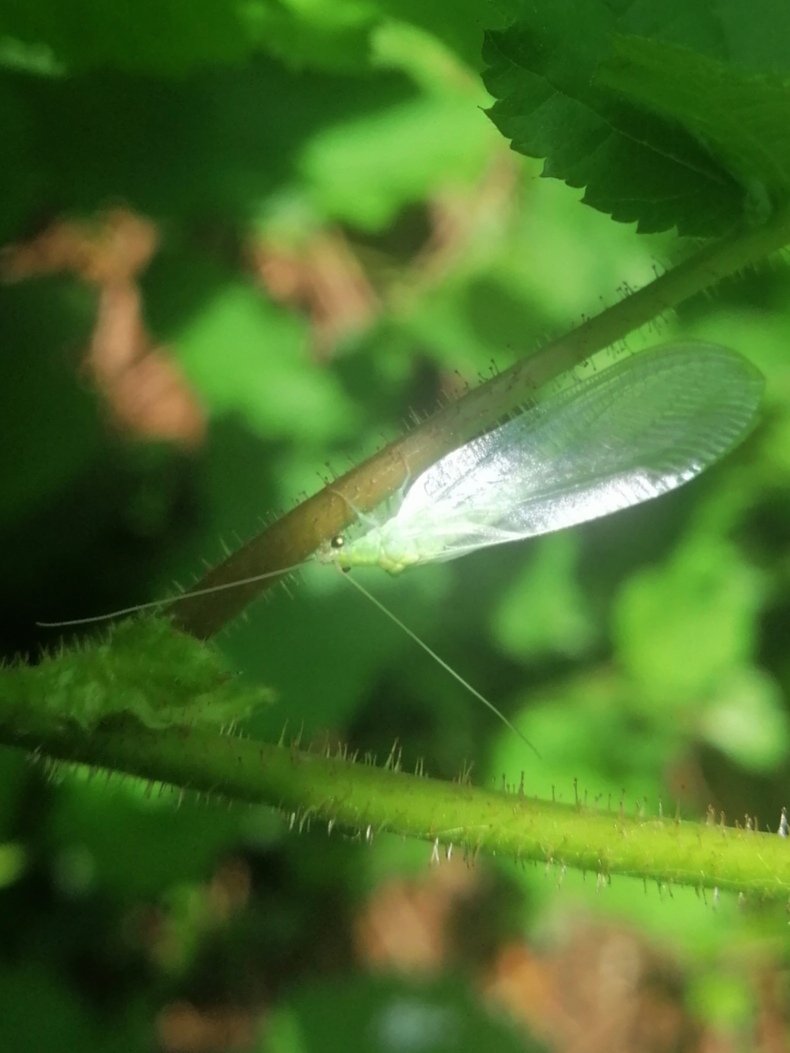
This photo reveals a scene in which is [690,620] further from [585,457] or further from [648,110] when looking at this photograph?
[648,110]

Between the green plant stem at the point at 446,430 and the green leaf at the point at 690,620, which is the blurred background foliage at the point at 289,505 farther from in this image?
the green plant stem at the point at 446,430

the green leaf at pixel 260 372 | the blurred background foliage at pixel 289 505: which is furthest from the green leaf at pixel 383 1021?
the green leaf at pixel 260 372

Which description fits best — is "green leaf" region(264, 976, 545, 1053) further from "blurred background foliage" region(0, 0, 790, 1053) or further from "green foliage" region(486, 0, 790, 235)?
"green foliage" region(486, 0, 790, 235)

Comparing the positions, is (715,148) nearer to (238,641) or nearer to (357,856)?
(238,641)

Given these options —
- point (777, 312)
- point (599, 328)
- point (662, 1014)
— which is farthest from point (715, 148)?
point (662, 1014)

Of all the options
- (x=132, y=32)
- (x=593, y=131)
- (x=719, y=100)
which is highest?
(x=719, y=100)

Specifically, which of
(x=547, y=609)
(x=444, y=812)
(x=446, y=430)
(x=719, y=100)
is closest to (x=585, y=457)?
(x=446, y=430)
